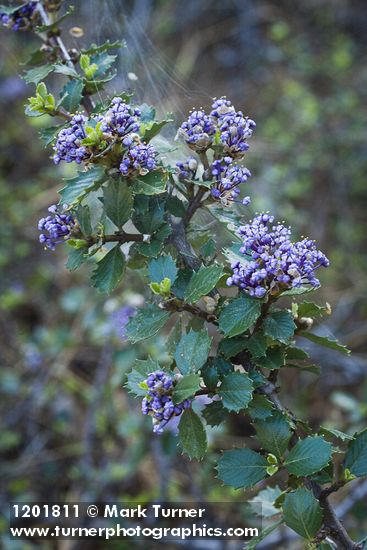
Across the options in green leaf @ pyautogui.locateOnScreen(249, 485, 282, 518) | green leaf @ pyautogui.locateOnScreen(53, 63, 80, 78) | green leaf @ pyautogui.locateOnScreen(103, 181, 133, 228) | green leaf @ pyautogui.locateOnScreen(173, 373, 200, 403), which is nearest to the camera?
green leaf @ pyautogui.locateOnScreen(173, 373, 200, 403)

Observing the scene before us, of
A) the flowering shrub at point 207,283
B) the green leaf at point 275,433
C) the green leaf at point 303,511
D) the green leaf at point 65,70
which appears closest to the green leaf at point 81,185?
the flowering shrub at point 207,283

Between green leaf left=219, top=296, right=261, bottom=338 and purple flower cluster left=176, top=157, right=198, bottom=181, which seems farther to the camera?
purple flower cluster left=176, top=157, right=198, bottom=181

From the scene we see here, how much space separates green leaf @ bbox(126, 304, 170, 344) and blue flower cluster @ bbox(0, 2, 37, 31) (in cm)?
70

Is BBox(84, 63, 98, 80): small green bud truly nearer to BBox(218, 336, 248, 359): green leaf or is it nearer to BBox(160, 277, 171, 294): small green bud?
BBox(160, 277, 171, 294): small green bud

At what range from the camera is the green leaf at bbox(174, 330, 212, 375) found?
941 mm

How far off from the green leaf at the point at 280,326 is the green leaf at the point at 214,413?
17 cm

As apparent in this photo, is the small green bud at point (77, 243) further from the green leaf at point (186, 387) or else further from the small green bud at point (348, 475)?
the small green bud at point (348, 475)

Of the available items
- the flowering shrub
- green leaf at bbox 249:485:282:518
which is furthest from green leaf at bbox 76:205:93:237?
green leaf at bbox 249:485:282:518

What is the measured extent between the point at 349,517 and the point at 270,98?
3.11 metres

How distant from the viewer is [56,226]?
3.33 feet

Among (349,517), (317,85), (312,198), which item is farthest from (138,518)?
(317,85)

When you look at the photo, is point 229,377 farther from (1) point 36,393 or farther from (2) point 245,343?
(1) point 36,393

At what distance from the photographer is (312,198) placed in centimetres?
383

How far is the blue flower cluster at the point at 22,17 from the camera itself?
1280 millimetres
